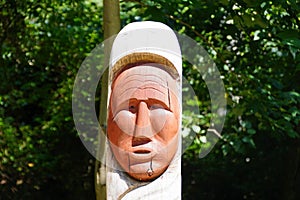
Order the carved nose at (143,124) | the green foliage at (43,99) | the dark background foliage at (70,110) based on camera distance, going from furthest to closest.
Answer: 1. the green foliage at (43,99)
2. the dark background foliage at (70,110)
3. the carved nose at (143,124)

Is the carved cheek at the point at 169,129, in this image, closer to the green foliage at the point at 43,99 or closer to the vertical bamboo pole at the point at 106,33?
the vertical bamboo pole at the point at 106,33

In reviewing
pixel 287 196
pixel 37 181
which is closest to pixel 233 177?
pixel 287 196

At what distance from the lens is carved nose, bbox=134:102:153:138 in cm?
242

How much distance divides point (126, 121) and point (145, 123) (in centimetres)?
8

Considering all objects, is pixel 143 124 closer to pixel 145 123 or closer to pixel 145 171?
pixel 145 123

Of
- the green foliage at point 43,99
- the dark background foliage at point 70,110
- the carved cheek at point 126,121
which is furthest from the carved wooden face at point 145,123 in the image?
the green foliage at point 43,99

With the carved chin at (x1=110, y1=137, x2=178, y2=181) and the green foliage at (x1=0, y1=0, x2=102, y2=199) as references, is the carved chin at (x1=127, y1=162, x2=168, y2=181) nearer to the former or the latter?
the carved chin at (x1=110, y1=137, x2=178, y2=181)

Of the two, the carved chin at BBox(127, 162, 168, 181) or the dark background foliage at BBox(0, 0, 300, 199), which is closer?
the carved chin at BBox(127, 162, 168, 181)

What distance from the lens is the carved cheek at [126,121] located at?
2.43 meters

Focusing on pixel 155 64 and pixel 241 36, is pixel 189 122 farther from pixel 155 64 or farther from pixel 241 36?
pixel 155 64

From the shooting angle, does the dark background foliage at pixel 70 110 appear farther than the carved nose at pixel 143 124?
Yes

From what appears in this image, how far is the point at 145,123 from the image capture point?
2420 millimetres

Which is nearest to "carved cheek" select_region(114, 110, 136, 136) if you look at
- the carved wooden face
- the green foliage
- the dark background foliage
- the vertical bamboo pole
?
the carved wooden face

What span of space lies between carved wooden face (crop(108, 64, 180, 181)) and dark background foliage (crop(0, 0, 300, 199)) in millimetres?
1561
